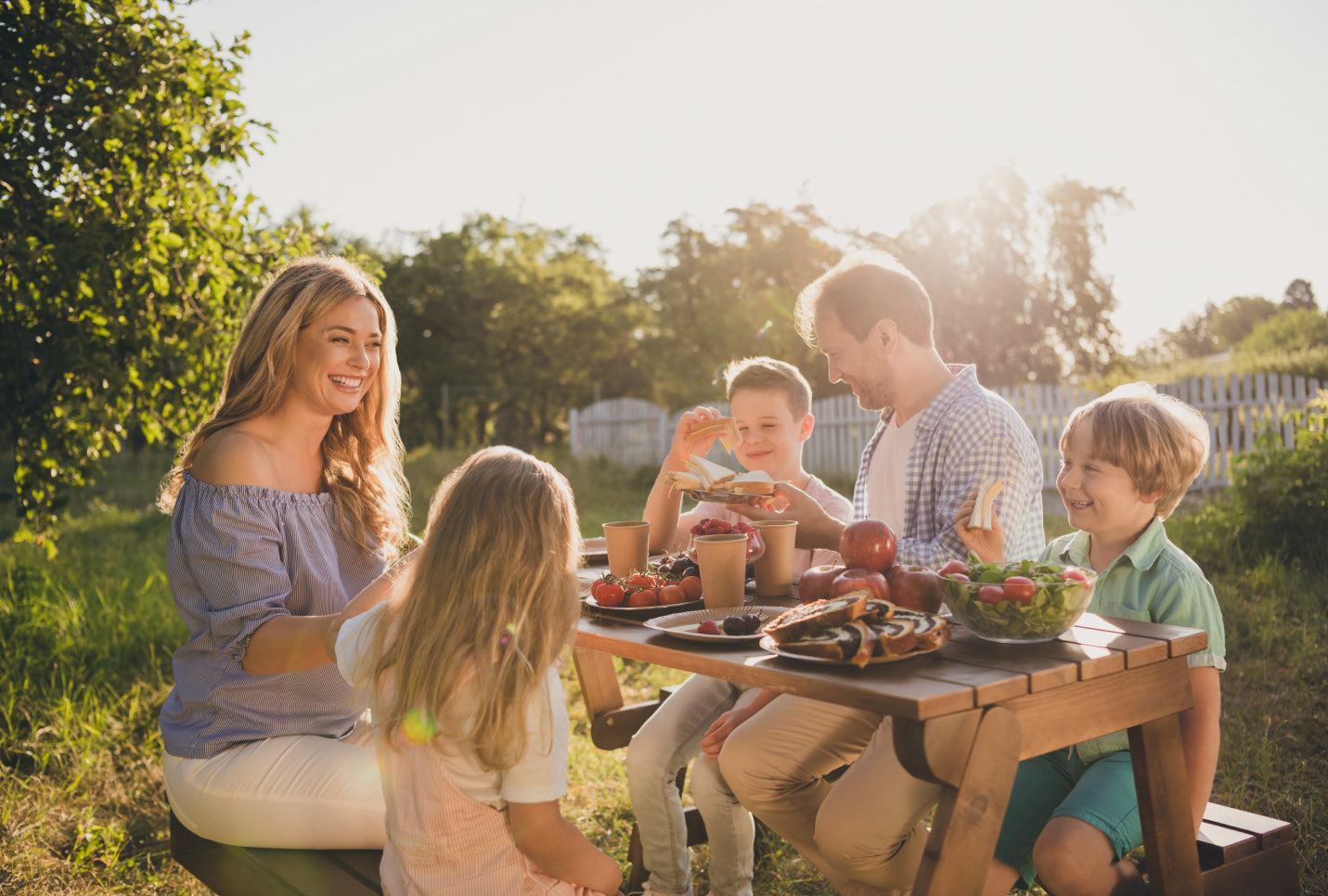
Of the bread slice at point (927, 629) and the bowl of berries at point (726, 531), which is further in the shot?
the bowl of berries at point (726, 531)

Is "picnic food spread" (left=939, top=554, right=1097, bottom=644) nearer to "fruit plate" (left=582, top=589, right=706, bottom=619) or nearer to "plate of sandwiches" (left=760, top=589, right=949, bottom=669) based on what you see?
"plate of sandwiches" (left=760, top=589, right=949, bottom=669)

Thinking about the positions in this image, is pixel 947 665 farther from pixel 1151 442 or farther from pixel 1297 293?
pixel 1297 293

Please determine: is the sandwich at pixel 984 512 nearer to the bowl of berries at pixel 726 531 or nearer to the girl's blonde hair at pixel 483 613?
the bowl of berries at pixel 726 531

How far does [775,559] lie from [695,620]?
0.31m

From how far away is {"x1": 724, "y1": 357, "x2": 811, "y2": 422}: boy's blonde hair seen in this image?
3.32 m

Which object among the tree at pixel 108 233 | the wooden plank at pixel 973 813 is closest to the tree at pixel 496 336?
the tree at pixel 108 233

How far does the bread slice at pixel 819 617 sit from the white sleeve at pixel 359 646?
0.75 meters

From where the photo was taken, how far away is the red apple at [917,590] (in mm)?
1945

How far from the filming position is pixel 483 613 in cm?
173

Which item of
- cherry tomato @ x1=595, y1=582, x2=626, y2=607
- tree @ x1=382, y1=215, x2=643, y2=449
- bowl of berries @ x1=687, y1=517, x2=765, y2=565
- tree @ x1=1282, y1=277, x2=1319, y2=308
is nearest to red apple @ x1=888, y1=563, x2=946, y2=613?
bowl of berries @ x1=687, y1=517, x2=765, y2=565

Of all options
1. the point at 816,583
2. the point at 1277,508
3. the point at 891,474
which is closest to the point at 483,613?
the point at 816,583

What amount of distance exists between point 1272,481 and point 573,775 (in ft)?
16.2

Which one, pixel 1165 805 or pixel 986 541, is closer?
pixel 1165 805

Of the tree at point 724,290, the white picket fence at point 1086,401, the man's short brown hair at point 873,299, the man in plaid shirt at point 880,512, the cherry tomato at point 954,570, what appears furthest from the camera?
the tree at point 724,290
